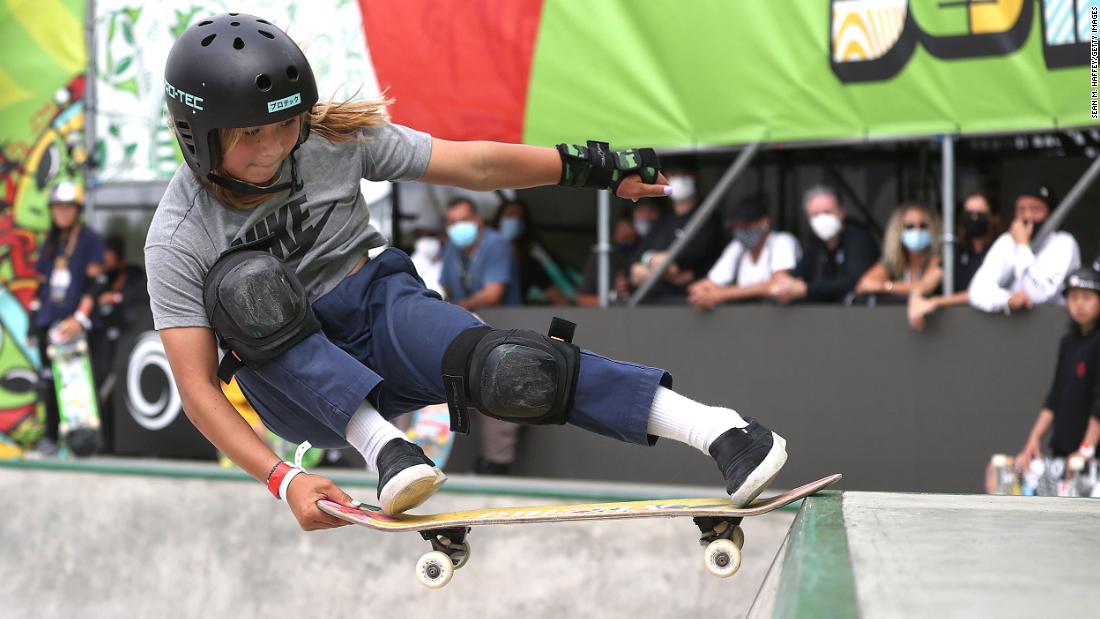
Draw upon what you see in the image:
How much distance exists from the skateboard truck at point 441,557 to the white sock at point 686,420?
57 centimetres

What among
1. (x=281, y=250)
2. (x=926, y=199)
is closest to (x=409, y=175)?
(x=281, y=250)

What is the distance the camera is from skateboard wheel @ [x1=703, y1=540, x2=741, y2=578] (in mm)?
3070

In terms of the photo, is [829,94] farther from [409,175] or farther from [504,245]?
[409,175]

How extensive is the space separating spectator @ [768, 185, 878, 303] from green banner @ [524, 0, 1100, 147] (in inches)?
19.9

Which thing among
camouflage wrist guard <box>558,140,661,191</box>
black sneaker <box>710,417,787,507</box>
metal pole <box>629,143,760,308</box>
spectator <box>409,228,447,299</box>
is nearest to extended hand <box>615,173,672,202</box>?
camouflage wrist guard <box>558,140,661,191</box>

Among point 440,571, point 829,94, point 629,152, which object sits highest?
point 829,94

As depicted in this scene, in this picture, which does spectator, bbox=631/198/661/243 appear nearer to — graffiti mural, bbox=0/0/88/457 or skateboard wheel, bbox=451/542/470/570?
graffiti mural, bbox=0/0/88/457

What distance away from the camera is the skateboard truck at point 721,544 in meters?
3.07

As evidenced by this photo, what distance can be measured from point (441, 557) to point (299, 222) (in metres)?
0.90

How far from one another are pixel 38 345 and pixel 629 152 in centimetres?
640

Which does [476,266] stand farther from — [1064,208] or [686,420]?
[686,420]

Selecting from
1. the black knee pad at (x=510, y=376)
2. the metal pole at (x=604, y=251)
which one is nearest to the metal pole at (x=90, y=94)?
the metal pole at (x=604, y=251)

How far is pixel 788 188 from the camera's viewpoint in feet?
A: 27.4

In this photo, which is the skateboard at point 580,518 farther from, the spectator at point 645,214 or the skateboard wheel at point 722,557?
the spectator at point 645,214
